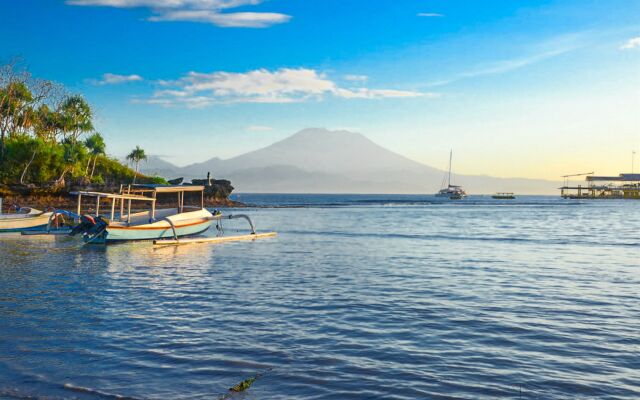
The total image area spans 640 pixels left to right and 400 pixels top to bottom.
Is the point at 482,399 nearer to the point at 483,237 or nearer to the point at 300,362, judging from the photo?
the point at 300,362

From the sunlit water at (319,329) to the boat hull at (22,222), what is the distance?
17.5 m

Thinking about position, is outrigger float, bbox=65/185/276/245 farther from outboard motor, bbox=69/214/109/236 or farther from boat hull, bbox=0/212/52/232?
boat hull, bbox=0/212/52/232

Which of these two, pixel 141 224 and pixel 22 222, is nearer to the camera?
pixel 141 224

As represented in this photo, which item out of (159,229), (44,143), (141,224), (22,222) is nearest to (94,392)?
(141,224)

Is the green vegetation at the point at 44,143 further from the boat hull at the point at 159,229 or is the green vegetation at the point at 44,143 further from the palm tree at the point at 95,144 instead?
the boat hull at the point at 159,229

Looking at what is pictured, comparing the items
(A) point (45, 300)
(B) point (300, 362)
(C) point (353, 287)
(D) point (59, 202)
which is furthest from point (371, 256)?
(D) point (59, 202)

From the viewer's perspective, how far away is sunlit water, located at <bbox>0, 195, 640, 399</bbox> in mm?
8156

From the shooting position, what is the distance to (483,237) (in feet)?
132

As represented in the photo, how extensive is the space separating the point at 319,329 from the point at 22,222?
35646mm

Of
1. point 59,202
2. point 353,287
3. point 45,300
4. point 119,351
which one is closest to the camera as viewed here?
point 119,351

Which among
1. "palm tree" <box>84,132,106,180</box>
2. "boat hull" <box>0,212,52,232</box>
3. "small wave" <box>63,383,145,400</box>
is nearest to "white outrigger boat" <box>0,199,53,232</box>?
"boat hull" <box>0,212,52,232</box>

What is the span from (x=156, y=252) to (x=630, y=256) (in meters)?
25.2

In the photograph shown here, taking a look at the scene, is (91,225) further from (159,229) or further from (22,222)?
(22,222)

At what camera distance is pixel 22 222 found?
1558 inches
